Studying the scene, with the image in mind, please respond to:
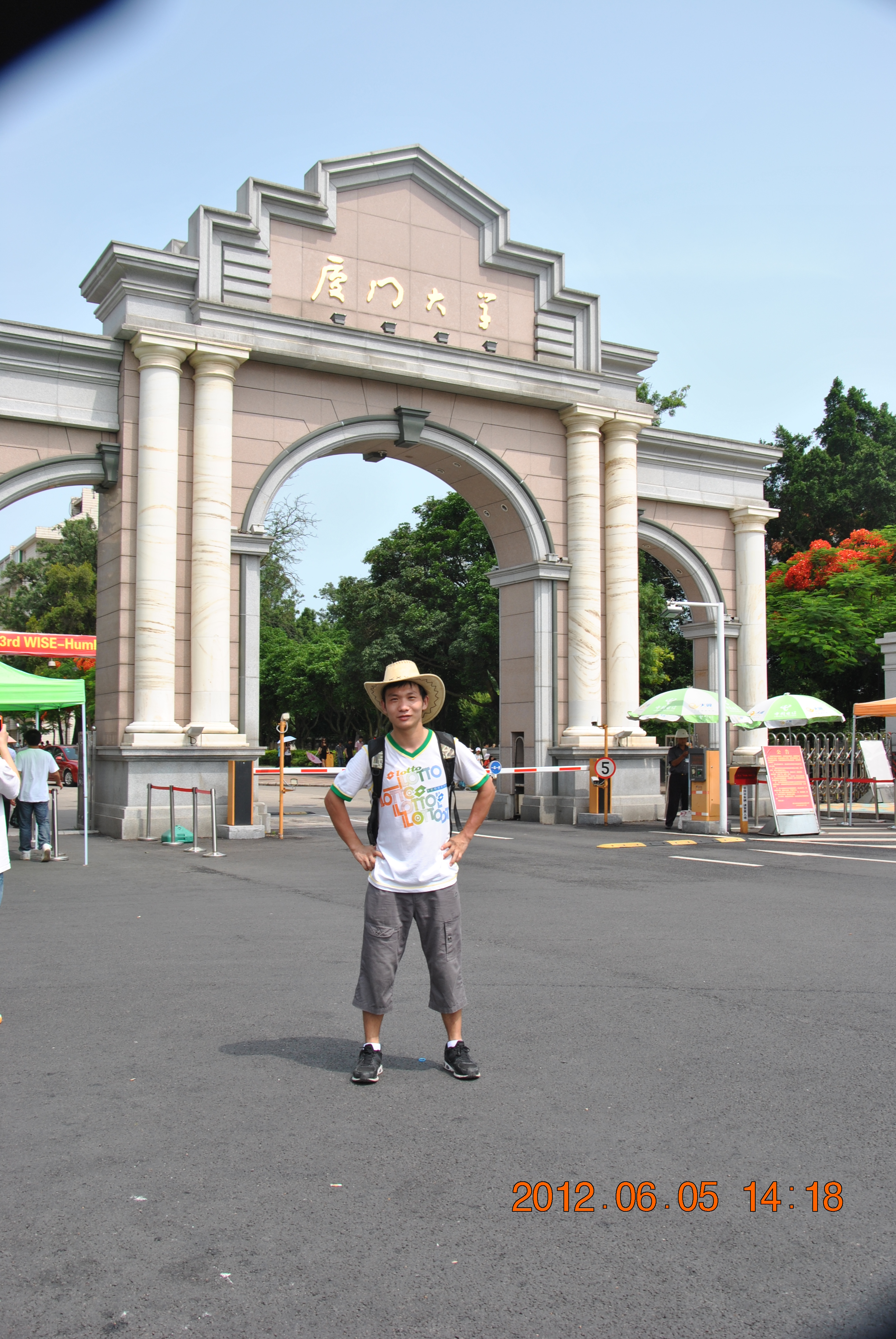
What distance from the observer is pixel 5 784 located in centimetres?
631

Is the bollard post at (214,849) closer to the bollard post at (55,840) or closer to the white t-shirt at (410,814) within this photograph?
the bollard post at (55,840)

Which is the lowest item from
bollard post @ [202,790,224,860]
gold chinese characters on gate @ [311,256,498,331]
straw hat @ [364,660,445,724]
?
bollard post @ [202,790,224,860]

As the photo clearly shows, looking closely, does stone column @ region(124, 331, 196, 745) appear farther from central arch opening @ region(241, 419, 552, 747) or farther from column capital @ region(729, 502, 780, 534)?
column capital @ region(729, 502, 780, 534)

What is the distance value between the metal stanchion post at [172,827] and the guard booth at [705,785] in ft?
28.0

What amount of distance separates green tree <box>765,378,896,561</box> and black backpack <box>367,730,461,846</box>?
40816 mm

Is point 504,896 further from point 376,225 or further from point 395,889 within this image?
point 376,225

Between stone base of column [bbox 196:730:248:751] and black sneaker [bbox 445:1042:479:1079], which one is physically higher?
stone base of column [bbox 196:730:248:751]

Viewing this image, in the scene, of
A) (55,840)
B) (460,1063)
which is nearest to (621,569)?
(55,840)

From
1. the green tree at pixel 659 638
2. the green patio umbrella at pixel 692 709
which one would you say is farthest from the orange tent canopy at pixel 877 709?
the green tree at pixel 659 638

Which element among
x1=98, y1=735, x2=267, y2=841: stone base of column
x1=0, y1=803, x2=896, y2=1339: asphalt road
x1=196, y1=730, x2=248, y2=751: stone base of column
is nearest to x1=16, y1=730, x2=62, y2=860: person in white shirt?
x1=98, y1=735, x2=267, y2=841: stone base of column

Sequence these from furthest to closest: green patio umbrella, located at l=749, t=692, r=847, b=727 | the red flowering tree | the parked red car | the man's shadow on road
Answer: the red flowering tree
the parked red car
green patio umbrella, located at l=749, t=692, r=847, b=727
the man's shadow on road

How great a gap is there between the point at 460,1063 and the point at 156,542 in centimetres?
1399

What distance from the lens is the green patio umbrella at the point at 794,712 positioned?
18609 mm

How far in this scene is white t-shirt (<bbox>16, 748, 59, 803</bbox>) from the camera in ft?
45.4
